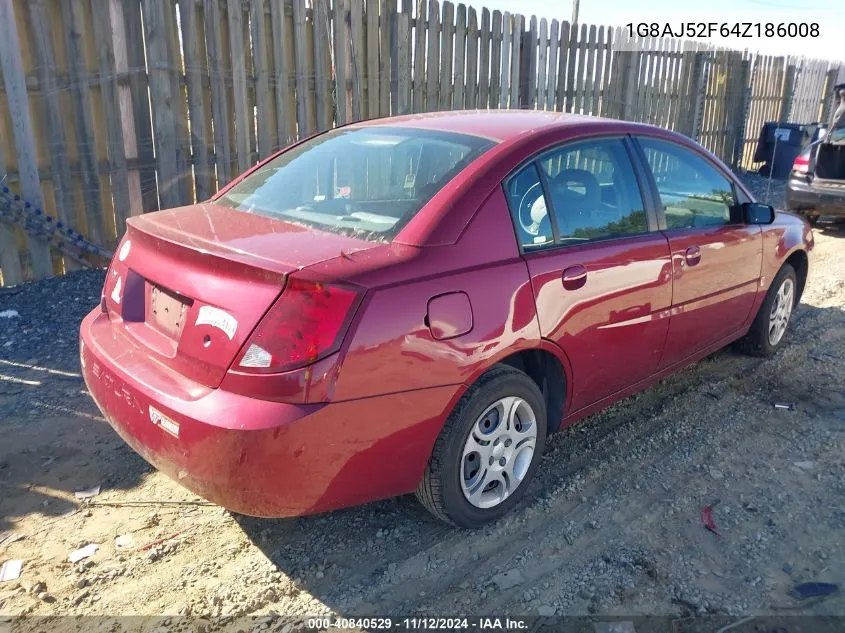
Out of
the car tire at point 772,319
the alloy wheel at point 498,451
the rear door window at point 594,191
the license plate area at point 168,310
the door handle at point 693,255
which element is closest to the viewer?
the license plate area at point 168,310

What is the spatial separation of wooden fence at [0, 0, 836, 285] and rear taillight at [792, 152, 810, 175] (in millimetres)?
3955

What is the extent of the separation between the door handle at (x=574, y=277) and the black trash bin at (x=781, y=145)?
12003 millimetres

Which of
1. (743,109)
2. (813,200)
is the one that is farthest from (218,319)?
(743,109)

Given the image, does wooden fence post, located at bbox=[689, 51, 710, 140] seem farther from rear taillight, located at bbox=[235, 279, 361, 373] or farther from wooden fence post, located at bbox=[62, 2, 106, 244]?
rear taillight, located at bbox=[235, 279, 361, 373]

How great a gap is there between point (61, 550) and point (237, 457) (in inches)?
44.7

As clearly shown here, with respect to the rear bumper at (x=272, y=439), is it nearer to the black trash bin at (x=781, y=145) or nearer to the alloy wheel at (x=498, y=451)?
the alloy wheel at (x=498, y=451)

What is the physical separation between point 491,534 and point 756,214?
272 cm

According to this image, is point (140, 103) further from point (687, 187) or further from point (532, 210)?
point (687, 187)

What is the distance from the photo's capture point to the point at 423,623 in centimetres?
251

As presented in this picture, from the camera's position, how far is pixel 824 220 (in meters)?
Answer: 10.2

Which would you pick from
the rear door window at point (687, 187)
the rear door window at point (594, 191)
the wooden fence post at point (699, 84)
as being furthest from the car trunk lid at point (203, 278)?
the wooden fence post at point (699, 84)

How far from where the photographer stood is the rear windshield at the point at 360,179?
285 centimetres

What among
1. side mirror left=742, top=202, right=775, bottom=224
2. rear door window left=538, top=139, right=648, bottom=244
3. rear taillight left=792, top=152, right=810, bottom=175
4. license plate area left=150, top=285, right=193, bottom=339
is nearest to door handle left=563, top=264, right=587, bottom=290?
rear door window left=538, top=139, right=648, bottom=244

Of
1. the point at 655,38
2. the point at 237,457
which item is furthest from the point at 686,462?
the point at 655,38
